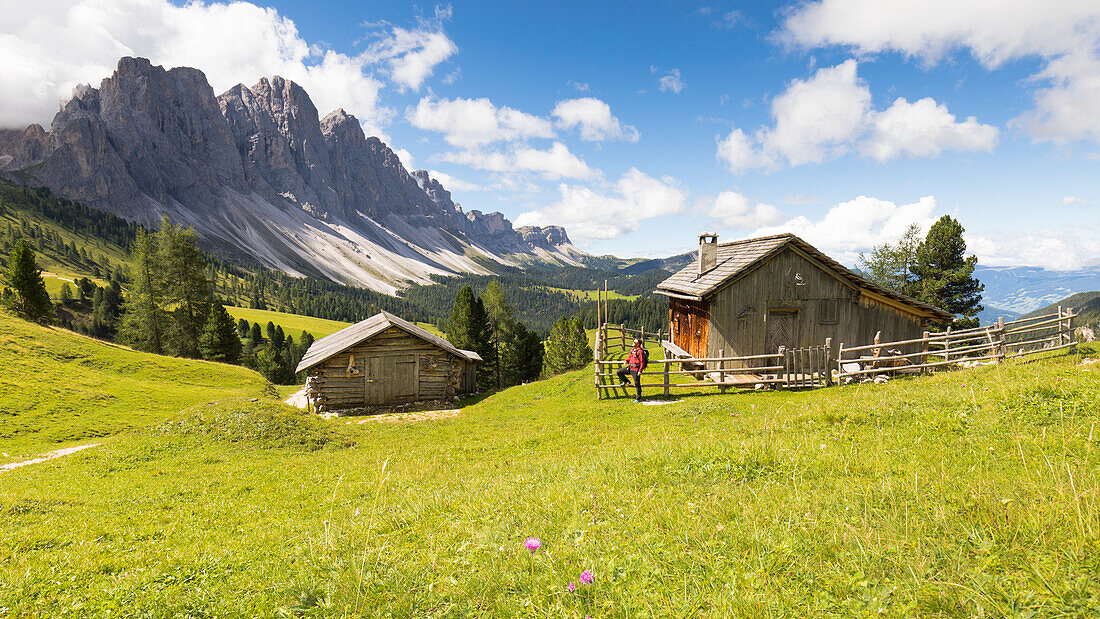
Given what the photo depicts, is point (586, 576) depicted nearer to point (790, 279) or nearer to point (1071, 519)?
point (1071, 519)

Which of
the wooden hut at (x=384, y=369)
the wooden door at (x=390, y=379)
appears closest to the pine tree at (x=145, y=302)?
the wooden hut at (x=384, y=369)

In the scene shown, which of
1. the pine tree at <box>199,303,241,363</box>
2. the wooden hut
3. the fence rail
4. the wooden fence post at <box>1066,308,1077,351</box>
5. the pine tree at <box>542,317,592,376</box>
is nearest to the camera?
the fence rail

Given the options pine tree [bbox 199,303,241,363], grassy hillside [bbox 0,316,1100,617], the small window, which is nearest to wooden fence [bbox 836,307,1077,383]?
the small window

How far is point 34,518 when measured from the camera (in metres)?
9.52

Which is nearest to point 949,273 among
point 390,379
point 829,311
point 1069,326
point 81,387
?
point 1069,326

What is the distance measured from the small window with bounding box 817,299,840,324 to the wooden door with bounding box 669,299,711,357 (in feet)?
19.5

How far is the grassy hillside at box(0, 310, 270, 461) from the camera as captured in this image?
20064 millimetres

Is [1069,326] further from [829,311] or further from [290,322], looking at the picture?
[290,322]

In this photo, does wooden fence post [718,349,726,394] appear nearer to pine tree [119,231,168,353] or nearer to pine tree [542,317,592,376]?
pine tree [542,317,592,376]

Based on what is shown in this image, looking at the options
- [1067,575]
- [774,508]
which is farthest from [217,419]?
[1067,575]

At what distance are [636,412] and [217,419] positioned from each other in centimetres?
1726

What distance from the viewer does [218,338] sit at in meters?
55.1

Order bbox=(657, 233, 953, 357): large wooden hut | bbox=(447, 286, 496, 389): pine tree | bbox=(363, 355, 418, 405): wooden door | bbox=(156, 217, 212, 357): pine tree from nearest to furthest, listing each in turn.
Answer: bbox=(657, 233, 953, 357): large wooden hut → bbox=(363, 355, 418, 405): wooden door → bbox=(156, 217, 212, 357): pine tree → bbox=(447, 286, 496, 389): pine tree

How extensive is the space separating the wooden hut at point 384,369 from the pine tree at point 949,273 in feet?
160
